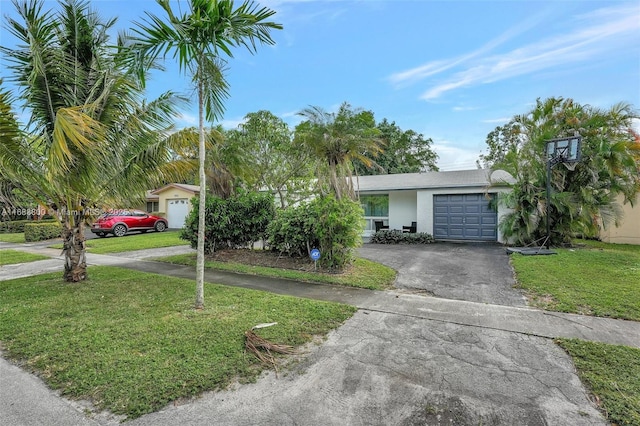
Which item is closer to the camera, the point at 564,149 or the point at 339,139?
the point at 339,139

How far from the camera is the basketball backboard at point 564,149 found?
9680 millimetres

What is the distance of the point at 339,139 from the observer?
8.33m

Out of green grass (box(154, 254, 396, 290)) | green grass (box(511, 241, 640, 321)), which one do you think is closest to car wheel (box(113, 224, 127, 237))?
green grass (box(154, 254, 396, 290))

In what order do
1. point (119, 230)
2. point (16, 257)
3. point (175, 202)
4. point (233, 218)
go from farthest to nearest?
point (175, 202) < point (119, 230) < point (16, 257) < point (233, 218)

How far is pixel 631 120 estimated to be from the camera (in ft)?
35.1

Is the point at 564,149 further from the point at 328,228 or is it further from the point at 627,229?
the point at 328,228

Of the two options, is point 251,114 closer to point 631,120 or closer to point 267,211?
point 267,211

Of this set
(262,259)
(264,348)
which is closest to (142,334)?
(264,348)

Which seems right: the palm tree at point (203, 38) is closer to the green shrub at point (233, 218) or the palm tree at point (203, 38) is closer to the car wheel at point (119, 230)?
the green shrub at point (233, 218)

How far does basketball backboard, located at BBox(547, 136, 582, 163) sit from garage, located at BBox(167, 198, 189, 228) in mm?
20763

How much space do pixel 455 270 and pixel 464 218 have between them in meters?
6.35

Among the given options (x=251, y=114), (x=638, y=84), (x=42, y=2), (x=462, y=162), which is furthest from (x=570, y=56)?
(x=462, y=162)

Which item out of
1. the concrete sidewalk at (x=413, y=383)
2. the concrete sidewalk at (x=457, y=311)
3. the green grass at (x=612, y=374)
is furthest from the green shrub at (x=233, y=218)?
the green grass at (x=612, y=374)

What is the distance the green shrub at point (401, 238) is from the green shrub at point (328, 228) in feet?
20.3
